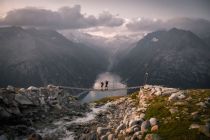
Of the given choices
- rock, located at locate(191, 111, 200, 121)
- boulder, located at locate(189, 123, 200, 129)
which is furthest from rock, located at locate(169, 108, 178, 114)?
boulder, located at locate(189, 123, 200, 129)

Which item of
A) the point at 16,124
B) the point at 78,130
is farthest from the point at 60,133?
the point at 16,124

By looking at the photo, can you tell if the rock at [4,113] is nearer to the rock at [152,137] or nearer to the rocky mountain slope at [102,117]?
the rocky mountain slope at [102,117]

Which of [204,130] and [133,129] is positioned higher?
[204,130]

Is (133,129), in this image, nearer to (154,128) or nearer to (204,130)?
(154,128)

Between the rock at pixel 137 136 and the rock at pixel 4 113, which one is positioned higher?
the rock at pixel 4 113

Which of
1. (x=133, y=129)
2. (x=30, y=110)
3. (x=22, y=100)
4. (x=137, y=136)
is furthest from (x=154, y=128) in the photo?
(x=22, y=100)

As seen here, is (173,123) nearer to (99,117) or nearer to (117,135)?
(117,135)

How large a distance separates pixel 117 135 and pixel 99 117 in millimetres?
22272

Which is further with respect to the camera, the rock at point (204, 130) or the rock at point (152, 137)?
the rock at point (152, 137)

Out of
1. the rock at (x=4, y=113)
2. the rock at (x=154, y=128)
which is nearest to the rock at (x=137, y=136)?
the rock at (x=154, y=128)

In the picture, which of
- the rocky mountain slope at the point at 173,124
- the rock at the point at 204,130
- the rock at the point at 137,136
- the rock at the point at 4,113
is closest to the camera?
the rock at the point at 204,130

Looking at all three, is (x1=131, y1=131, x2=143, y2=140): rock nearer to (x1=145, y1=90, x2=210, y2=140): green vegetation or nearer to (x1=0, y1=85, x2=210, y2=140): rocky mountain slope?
(x1=0, y1=85, x2=210, y2=140): rocky mountain slope

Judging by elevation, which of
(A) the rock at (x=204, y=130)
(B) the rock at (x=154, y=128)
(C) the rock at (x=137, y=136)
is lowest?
(C) the rock at (x=137, y=136)

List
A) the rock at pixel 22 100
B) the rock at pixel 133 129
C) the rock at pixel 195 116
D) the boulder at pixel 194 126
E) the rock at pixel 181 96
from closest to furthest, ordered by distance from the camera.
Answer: the boulder at pixel 194 126
the rock at pixel 195 116
the rock at pixel 133 129
the rock at pixel 181 96
the rock at pixel 22 100
